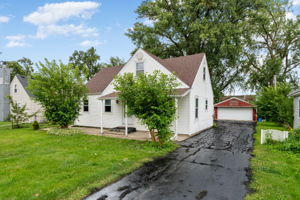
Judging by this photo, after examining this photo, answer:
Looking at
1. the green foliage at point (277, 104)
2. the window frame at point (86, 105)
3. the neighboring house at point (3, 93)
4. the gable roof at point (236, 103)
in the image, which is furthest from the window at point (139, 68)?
the neighboring house at point (3, 93)

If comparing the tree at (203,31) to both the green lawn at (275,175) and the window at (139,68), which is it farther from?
the green lawn at (275,175)

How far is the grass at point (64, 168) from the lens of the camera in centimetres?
346

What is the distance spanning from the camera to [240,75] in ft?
74.2

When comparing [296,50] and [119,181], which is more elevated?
[296,50]

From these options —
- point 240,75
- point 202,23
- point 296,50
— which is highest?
point 202,23

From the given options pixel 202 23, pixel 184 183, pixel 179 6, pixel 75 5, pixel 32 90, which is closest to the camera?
pixel 184 183

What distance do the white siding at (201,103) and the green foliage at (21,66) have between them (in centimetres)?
2985

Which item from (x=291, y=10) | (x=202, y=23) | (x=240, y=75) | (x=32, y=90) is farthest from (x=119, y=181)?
(x=291, y=10)

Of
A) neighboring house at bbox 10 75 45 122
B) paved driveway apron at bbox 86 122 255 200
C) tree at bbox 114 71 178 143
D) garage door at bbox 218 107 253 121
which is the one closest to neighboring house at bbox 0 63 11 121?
neighboring house at bbox 10 75 45 122

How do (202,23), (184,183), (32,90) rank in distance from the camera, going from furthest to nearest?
1. (202,23)
2. (32,90)
3. (184,183)

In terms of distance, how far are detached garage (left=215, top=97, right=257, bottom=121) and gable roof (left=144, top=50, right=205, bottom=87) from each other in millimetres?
13115

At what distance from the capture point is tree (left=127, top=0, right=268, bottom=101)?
57.0 feet

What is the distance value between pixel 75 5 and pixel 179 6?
12626 millimetres

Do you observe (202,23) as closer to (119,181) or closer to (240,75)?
(240,75)
